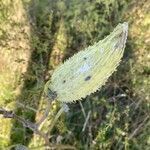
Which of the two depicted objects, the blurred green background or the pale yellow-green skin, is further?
the blurred green background

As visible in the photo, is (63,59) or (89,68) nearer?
(89,68)

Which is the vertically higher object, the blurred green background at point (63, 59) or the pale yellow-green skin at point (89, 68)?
the blurred green background at point (63, 59)

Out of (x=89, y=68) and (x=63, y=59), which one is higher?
(x=63, y=59)

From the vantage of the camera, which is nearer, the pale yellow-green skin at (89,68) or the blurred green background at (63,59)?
the pale yellow-green skin at (89,68)

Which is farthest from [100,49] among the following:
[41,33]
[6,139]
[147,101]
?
[41,33]

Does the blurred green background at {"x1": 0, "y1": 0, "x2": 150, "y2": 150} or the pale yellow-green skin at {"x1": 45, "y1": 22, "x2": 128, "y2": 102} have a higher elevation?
the blurred green background at {"x1": 0, "y1": 0, "x2": 150, "y2": 150}
